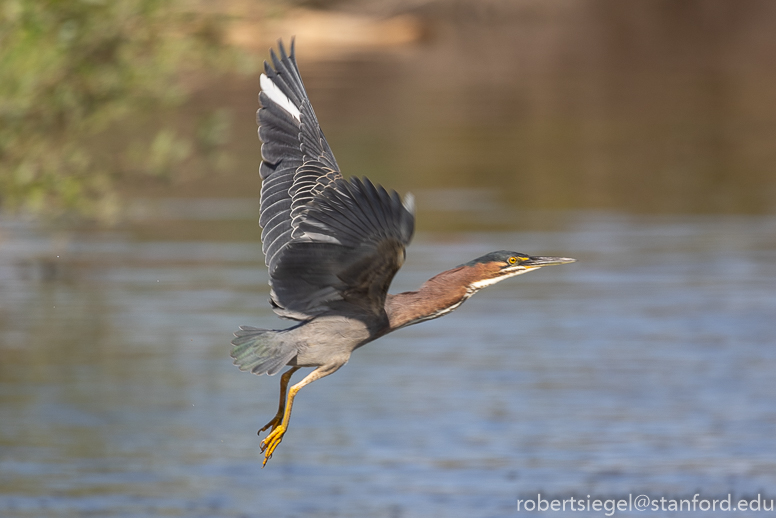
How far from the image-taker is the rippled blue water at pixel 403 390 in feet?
48.2

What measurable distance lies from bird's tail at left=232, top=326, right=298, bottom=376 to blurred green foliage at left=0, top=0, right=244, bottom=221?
9.24m

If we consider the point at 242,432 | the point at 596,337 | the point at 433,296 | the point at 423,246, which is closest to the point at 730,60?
the point at 423,246

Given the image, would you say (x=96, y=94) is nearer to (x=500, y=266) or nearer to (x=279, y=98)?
(x=279, y=98)

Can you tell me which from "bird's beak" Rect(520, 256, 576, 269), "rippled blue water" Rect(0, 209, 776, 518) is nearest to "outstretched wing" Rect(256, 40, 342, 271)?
"bird's beak" Rect(520, 256, 576, 269)

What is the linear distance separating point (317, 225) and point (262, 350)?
649 millimetres

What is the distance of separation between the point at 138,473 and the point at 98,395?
8.66 feet

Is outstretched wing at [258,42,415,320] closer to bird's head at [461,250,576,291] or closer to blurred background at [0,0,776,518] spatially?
bird's head at [461,250,576,291]

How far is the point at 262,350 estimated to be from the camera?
6.41 meters

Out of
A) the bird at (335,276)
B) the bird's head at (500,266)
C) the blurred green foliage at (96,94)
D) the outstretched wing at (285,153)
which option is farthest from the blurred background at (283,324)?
the bird's head at (500,266)

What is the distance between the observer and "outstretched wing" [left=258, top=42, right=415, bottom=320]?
Result: 19.6ft

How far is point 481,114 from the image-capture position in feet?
154

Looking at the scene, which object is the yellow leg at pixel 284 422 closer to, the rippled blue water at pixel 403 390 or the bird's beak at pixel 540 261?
the bird's beak at pixel 540 261

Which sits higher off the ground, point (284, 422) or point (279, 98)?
point (279, 98)

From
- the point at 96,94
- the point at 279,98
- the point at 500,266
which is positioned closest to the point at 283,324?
the point at 96,94
